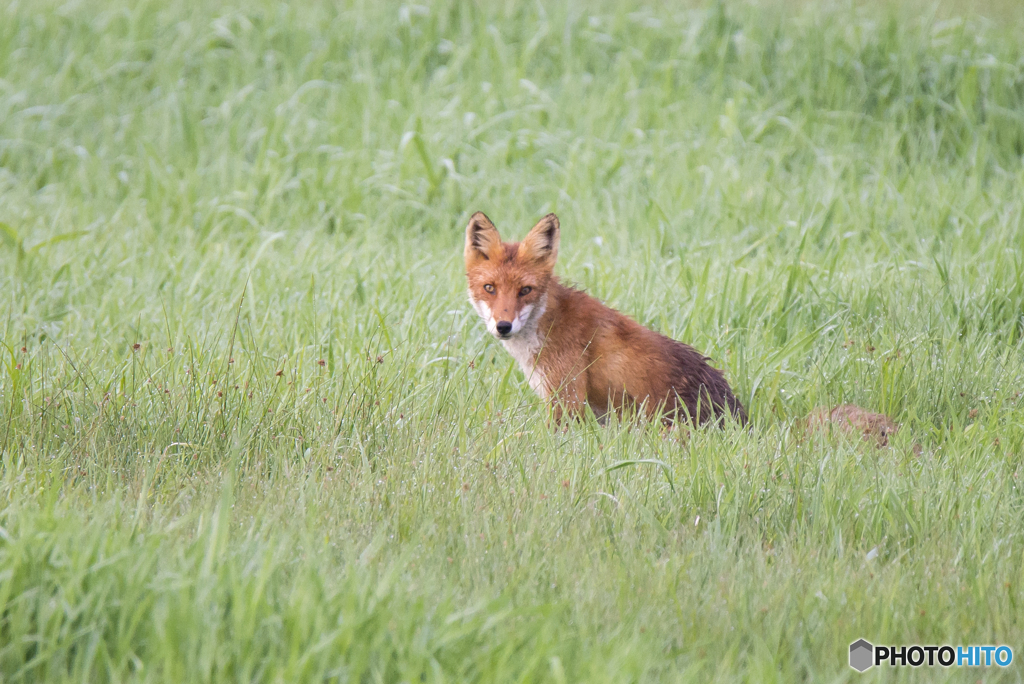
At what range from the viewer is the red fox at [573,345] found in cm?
491

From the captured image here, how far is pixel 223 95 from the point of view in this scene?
33.1ft

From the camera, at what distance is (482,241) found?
18.0 feet

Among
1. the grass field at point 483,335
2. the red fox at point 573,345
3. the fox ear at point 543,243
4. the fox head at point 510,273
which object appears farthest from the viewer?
the fox ear at point 543,243

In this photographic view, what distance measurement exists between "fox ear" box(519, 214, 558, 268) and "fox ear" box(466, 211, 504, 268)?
0.15 metres

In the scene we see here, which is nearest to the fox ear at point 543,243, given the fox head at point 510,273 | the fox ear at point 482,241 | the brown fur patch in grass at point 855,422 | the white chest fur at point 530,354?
the fox head at point 510,273

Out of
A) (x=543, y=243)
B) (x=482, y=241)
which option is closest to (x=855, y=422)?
(x=543, y=243)

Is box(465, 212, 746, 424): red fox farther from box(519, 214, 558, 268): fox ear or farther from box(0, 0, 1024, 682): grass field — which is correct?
box(0, 0, 1024, 682): grass field

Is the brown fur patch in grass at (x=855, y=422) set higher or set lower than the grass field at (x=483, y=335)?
lower

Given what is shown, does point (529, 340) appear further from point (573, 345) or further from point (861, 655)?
point (861, 655)

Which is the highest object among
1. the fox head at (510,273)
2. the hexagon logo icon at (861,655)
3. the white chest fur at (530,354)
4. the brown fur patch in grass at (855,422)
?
the fox head at (510,273)

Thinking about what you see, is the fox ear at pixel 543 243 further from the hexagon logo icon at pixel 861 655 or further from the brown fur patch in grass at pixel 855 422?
the hexagon logo icon at pixel 861 655

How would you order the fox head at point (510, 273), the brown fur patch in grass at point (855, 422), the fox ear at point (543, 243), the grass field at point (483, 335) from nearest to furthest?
the grass field at point (483, 335) → the brown fur patch in grass at point (855, 422) → the fox head at point (510, 273) → the fox ear at point (543, 243)

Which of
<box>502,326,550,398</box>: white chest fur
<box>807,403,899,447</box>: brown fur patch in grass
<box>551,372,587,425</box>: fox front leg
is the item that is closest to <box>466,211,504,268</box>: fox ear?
<box>502,326,550,398</box>: white chest fur

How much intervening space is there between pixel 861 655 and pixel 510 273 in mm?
2871
